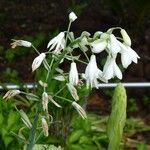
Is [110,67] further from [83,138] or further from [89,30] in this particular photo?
[89,30]

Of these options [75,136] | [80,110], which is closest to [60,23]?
[75,136]

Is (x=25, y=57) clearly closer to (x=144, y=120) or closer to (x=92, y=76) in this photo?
(x=144, y=120)

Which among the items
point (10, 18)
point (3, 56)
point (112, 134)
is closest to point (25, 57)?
point (3, 56)

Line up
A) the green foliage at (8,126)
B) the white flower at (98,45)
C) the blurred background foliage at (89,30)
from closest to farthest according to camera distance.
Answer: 1. the white flower at (98,45)
2. the green foliage at (8,126)
3. the blurred background foliage at (89,30)

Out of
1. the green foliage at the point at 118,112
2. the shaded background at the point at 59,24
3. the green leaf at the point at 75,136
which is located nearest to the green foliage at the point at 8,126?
the green leaf at the point at 75,136

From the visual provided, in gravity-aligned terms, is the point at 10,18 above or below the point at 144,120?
above

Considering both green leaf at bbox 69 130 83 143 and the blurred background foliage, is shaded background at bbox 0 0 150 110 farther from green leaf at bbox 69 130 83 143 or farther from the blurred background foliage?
green leaf at bbox 69 130 83 143

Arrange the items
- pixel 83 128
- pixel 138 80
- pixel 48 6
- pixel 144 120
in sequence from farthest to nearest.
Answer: pixel 48 6 → pixel 138 80 → pixel 144 120 → pixel 83 128

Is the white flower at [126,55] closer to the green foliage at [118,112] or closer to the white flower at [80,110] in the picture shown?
the white flower at [80,110]

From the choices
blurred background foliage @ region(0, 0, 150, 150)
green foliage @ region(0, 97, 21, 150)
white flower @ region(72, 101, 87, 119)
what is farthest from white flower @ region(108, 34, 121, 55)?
blurred background foliage @ region(0, 0, 150, 150)
